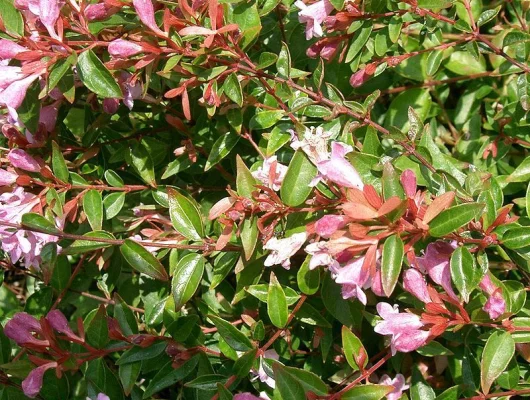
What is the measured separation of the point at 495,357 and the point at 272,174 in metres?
0.64

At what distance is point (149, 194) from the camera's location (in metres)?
2.09

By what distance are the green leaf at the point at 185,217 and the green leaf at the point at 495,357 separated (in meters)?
0.72

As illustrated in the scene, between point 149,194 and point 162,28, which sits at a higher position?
point 162,28

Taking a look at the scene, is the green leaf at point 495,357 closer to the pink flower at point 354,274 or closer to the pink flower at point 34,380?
the pink flower at point 354,274

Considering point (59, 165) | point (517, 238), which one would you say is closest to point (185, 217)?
point (59, 165)

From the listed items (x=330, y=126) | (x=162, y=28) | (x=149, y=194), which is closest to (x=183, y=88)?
(x=162, y=28)

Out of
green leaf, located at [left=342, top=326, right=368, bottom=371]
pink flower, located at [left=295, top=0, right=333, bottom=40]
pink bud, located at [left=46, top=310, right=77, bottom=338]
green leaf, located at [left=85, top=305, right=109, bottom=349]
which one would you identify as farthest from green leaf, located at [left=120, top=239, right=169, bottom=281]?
Result: pink flower, located at [left=295, top=0, right=333, bottom=40]

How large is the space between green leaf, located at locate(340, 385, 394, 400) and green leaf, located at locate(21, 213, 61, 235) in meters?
0.74

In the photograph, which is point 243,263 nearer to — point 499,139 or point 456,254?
point 456,254

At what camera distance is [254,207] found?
1.47 m

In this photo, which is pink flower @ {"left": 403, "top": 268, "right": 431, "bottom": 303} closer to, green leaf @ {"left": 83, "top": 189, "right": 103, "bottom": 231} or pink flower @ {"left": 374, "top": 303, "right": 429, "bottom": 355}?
pink flower @ {"left": 374, "top": 303, "right": 429, "bottom": 355}

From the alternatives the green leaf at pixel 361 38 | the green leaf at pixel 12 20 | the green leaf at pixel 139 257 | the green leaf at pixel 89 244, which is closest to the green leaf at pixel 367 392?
the green leaf at pixel 139 257

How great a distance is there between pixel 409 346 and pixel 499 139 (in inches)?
37.6

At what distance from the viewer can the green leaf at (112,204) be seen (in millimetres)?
1823
